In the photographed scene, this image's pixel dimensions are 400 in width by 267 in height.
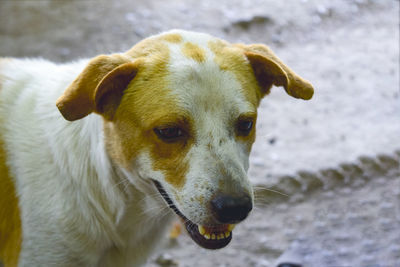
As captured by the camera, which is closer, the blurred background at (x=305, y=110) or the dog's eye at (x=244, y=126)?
the dog's eye at (x=244, y=126)

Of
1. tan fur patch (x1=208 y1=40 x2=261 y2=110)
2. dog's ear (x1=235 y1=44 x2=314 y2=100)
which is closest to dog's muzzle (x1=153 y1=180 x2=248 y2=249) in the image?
tan fur patch (x1=208 y1=40 x2=261 y2=110)

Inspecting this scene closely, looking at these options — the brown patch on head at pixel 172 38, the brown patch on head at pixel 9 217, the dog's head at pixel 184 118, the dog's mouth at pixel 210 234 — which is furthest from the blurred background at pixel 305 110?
the brown patch on head at pixel 9 217

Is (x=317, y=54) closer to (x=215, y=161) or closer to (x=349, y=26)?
(x=349, y=26)

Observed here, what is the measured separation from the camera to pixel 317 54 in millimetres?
5977

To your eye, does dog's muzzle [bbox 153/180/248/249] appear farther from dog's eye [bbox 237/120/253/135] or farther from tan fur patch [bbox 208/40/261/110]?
tan fur patch [bbox 208/40/261/110]

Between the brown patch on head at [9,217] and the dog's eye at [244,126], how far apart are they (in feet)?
3.80

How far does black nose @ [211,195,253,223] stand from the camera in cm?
210

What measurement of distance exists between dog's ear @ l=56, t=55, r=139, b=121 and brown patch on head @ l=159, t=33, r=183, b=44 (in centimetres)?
21

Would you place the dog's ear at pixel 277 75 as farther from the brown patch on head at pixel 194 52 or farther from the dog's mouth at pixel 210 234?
the dog's mouth at pixel 210 234

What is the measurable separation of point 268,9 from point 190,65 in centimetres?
449

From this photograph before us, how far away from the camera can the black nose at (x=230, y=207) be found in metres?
2.10

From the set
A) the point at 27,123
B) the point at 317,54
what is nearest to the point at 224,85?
the point at 27,123

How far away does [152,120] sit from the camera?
7.34 feet

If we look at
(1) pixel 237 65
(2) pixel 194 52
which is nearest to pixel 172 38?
(2) pixel 194 52
